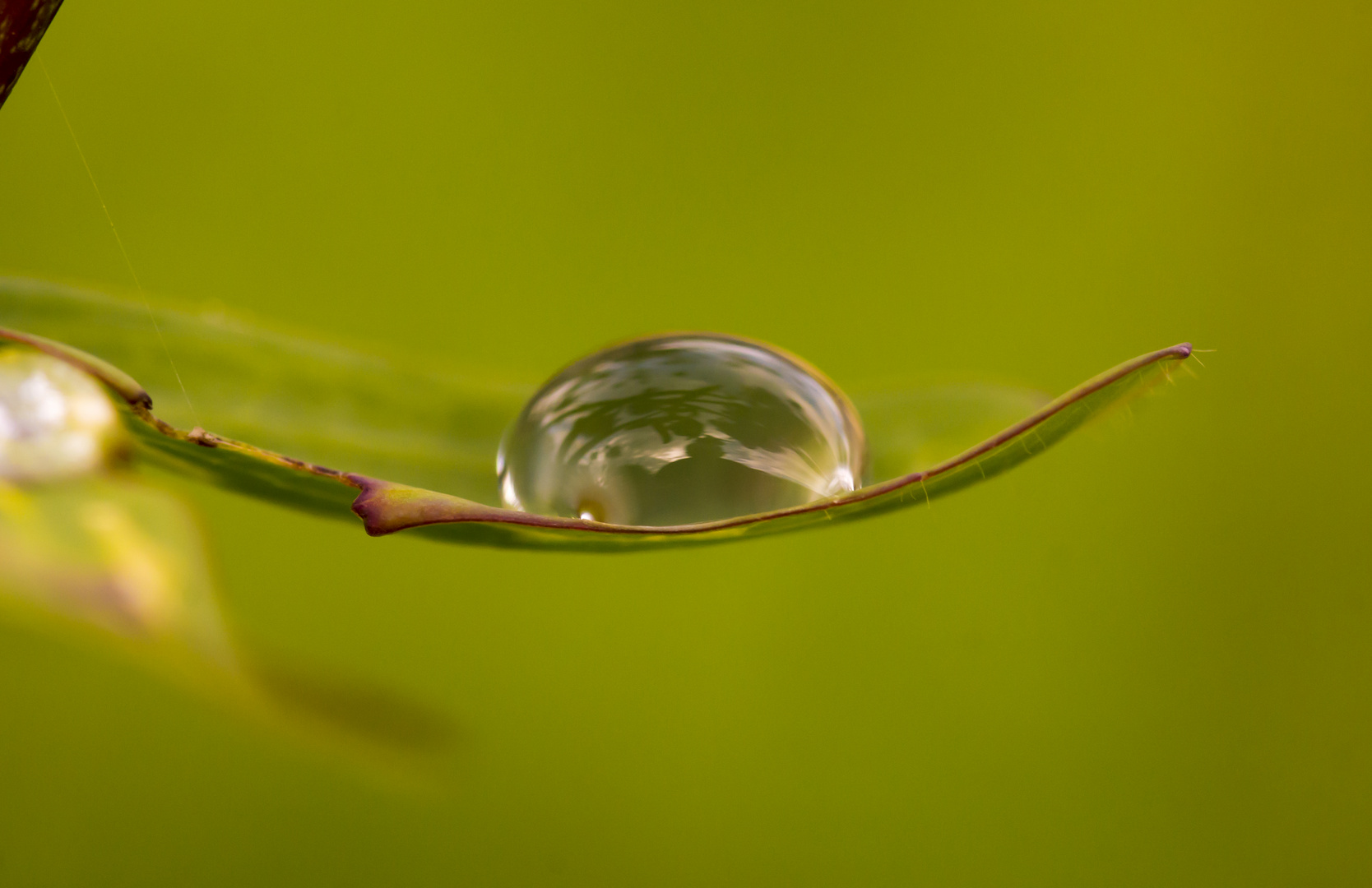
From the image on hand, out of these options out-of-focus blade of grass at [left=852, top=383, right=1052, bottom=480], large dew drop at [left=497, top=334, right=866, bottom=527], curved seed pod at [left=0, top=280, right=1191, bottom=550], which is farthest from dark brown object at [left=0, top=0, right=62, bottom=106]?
out-of-focus blade of grass at [left=852, top=383, right=1052, bottom=480]

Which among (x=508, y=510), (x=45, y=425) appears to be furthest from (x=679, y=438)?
(x=45, y=425)

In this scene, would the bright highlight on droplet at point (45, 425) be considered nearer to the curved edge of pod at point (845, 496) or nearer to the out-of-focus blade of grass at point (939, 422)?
the curved edge of pod at point (845, 496)

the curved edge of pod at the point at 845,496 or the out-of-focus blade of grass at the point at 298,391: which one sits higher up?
the out-of-focus blade of grass at the point at 298,391

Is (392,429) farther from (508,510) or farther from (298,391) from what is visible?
(508,510)

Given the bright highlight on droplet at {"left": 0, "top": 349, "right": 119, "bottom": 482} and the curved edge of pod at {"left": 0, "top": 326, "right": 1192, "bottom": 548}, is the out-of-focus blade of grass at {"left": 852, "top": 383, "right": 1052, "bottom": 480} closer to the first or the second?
the curved edge of pod at {"left": 0, "top": 326, "right": 1192, "bottom": 548}

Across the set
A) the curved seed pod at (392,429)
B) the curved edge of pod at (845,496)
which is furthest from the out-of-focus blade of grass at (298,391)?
the curved edge of pod at (845,496)

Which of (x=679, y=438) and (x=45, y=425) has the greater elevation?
(x=45, y=425)

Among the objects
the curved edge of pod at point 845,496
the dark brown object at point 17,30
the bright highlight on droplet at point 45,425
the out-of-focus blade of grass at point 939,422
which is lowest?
the curved edge of pod at point 845,496

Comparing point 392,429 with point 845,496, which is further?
point 392,429
